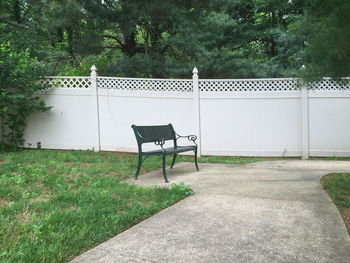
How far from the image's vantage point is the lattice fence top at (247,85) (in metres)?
8.08

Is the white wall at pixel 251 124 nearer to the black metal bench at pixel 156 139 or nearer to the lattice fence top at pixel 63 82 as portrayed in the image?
the black metal bench at pixel 156 139

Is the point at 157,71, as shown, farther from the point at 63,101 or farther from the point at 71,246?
the point at 71,246

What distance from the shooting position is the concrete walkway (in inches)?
98.5

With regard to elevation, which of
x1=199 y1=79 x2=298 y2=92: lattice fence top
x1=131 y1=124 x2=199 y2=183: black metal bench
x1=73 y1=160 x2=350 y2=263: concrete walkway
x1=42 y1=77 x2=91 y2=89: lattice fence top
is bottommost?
x1=73 y1=160 x2=350 y2=263: concrete walkway

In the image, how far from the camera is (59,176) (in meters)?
5.28

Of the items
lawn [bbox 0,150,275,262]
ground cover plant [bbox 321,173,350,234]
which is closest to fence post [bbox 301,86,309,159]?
ground cover plant [bbox 321,173,350,234]

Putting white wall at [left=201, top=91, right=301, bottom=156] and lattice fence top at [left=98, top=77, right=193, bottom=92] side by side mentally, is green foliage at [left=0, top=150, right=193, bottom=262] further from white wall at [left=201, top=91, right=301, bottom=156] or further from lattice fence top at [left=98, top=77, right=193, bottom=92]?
lattice fence top at [left=98, top=77, right=193, bottom=92]

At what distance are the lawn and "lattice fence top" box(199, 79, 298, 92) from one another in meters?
3.08

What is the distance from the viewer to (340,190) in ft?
14.6

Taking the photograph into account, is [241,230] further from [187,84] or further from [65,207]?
[187,84]

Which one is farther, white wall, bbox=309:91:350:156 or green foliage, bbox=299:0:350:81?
white wall, bbox=309:91:350:156

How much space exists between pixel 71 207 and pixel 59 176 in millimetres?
1828

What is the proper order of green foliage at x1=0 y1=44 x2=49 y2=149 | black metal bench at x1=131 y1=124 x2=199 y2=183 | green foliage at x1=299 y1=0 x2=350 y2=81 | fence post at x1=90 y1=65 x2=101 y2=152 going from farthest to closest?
fence post at x1=90 y1=65 x2=101 y2=152, green foliage at x1=0 y1=44 x2=49 y2=149, black metal bench at x1=131 y1=124 x2=199 y2=183, green foliage at x1=299 y1=0 x2=350 y2=81

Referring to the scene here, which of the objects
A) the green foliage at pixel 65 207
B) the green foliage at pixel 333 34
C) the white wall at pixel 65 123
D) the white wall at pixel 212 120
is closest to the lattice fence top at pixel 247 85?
the white wall at pixel 212 120
